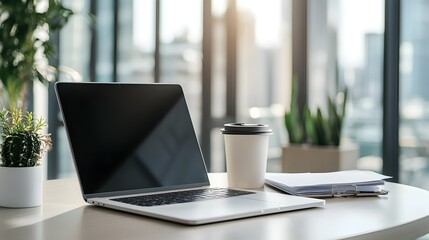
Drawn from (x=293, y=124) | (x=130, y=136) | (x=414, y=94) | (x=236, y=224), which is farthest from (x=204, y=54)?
(x=236, y=224)

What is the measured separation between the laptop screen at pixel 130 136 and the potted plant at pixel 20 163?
0.09m

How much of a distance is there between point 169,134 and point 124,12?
321 cm

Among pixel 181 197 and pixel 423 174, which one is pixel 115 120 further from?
pixel 423 174

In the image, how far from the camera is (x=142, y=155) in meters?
1.33

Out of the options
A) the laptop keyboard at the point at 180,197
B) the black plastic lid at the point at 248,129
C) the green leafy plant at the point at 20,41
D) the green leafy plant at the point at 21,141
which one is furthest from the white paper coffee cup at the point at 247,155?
the green leafy plant at the point at 20,41

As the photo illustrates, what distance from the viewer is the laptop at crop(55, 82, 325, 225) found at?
1.16 m

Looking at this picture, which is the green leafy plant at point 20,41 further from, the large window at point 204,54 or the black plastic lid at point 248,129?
the black plastic lid at point 248,129

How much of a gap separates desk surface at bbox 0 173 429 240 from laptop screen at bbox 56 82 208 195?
9cm

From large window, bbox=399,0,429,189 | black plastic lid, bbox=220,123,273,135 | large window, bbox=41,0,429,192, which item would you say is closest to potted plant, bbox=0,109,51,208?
black plastic lid, bbox=220,123,273,135

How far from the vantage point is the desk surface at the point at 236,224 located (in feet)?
3.09

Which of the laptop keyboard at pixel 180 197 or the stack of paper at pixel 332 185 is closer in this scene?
the laptop keyboard at pixel 180 197

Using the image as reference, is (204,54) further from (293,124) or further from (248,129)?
(248,129)

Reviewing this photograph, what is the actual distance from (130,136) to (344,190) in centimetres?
45

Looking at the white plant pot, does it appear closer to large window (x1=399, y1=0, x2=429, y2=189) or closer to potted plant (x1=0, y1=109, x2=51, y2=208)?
potted plant (x1=0, y1=109, x2=51, y2=208)
